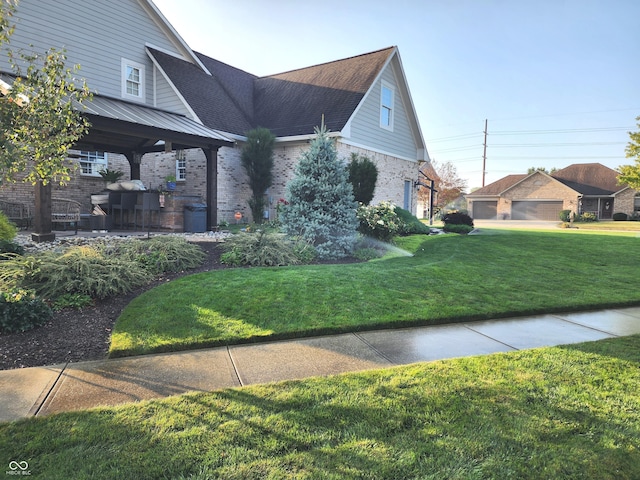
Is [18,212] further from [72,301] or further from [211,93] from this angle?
[72,301]

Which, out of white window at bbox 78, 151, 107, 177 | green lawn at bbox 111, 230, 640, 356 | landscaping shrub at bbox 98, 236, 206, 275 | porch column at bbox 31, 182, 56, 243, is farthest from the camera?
white window at bbox 78, 151, 107, 177

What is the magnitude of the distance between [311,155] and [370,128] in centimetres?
848

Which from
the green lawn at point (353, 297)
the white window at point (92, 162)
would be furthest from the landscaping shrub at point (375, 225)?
the white window at point (92, 162)

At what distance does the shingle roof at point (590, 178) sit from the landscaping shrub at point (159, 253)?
153 feet

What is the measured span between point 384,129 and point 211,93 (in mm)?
8055

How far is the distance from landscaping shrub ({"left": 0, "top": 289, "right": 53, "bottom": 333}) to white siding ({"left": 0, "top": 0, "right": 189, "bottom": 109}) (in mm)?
10825

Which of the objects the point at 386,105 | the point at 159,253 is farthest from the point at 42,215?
the point at 386,105

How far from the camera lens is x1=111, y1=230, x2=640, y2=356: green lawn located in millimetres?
4337

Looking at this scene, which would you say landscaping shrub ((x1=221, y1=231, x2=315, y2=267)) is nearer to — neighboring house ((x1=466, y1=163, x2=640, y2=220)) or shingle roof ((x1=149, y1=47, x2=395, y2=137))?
shingle roof ((x1=149, y1=47, x2=395, y2=137))

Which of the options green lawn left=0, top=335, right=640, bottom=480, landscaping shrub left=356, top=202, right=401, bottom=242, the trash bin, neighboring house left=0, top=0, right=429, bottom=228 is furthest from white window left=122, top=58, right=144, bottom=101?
green lawn left=0, top=335, right=640, bottom=480

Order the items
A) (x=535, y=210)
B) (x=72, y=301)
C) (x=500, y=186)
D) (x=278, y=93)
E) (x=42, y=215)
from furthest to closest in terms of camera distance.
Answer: (x=500, y=186) → (x=535, y=210) → (x=278, y=93) → (x=42, y=215) → (x=72, y=301)

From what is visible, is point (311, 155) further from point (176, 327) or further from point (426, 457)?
point (426, 457)

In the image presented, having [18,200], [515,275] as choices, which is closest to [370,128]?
[515,275]

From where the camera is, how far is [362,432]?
2430 millimetres
